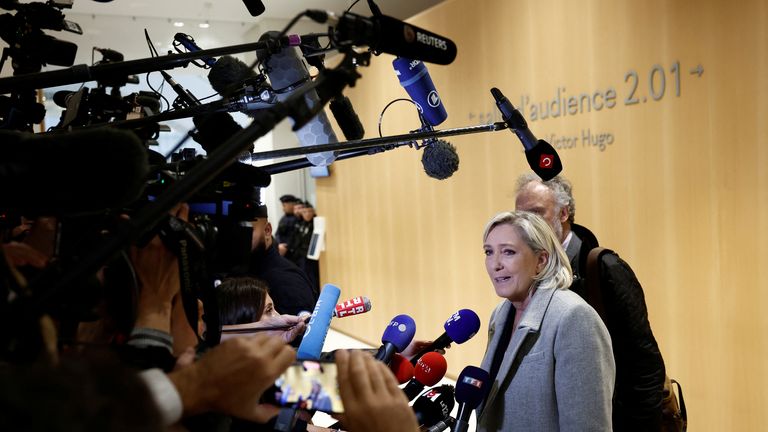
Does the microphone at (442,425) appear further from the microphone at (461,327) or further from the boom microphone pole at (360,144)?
the boom microphone pole at (360,144)

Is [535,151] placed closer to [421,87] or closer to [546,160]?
[546,160]

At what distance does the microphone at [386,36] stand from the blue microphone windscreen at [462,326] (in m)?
1.08

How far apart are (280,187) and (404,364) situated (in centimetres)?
768

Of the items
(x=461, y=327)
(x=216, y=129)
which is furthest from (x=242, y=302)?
(x=216, y=129)

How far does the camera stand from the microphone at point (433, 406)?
5.33ft

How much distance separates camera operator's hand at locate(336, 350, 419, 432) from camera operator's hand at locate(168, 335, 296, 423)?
93 mm

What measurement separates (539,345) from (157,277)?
4.45 feet

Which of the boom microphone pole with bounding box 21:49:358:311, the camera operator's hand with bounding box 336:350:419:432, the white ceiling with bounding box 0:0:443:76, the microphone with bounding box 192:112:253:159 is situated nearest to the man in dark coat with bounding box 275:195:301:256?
the white ceiling with bounding box 0:0:443:76

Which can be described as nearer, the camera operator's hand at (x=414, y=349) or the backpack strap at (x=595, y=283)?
the camera operator's hand at (x=414, y=349)

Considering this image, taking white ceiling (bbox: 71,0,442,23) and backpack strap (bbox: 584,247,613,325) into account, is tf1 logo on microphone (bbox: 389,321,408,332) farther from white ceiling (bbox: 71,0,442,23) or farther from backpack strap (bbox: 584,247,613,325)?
white ceiling (bbox: 71,0,442,23)

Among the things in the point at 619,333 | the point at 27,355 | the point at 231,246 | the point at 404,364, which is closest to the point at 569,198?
the point at 619,333

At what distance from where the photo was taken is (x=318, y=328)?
1425 millimetres

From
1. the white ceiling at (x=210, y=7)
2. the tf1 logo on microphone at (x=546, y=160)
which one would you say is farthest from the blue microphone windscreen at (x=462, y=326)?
the white ceiling at (x=210, y=7)

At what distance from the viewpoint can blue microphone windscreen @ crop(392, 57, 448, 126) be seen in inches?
70.7
